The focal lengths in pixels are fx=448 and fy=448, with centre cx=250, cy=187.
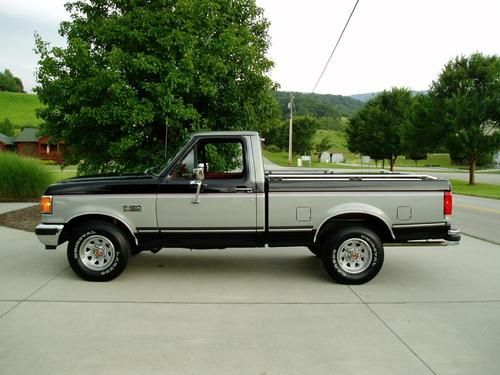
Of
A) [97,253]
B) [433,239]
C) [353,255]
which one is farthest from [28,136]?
[433,239]

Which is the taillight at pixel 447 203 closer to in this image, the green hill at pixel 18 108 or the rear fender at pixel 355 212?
the rear fender at pixel 355 212

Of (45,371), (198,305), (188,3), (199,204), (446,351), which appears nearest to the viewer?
(45,371)

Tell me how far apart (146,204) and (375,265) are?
3090 mm

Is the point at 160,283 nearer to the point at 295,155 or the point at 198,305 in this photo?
the point at 198,305

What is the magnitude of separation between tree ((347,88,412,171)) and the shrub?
1049 inches

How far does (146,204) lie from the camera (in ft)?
19.2

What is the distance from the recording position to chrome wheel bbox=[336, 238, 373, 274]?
→ 582 centimetres

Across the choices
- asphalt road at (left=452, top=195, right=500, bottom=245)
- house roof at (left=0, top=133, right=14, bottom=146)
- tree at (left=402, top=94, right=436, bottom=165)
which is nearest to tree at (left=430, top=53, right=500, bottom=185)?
tree at (left=402, top=94, right=436, bottom=165)

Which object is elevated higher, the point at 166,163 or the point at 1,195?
the point at 166,163

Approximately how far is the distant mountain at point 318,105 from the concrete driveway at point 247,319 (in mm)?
39284

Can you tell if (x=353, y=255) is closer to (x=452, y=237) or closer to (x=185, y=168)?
(x=452, y=237)

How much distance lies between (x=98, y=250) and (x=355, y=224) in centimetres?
342

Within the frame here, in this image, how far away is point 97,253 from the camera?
5906 mm

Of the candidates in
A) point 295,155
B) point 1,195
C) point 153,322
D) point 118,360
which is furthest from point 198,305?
point 295,155
